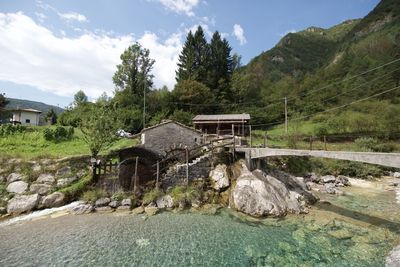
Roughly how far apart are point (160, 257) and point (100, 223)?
5.29 metres

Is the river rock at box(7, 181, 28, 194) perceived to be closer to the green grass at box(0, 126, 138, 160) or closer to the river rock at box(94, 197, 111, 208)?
the green grass at box(0, 126, 138, 160)

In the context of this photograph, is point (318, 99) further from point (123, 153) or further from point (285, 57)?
point (285, 57)

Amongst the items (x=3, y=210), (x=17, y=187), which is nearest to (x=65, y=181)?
(x=17, y=187)

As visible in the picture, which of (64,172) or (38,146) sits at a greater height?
(38,146)

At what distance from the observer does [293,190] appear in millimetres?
17156

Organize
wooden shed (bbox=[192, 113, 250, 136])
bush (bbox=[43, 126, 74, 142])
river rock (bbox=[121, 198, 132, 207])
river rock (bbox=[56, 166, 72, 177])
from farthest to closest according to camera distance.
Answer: wooden shed (bbox=[192, 113, 250, 136]) < bush (bbox=[43, 126, 74, 142]) < river rock (bbox=[56, 166, 72, 177]) < river rock (bbox=[121, 198, 132, 207])

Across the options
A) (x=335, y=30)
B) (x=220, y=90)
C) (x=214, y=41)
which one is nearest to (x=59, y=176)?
(x=220, y=90)

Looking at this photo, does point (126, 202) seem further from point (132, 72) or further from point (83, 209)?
point (132, 72)

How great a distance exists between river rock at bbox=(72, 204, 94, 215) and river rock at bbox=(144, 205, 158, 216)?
346cm

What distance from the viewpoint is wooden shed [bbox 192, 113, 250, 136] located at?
1352 inches

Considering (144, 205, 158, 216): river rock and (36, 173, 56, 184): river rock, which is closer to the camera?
(144, 205, 158, 216): river rock

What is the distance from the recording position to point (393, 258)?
862 centimetres

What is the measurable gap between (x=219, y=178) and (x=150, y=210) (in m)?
5.53

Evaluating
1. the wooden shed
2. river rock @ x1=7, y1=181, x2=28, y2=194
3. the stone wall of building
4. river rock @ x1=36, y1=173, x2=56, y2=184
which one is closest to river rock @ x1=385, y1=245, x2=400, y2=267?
the stone wall of building
